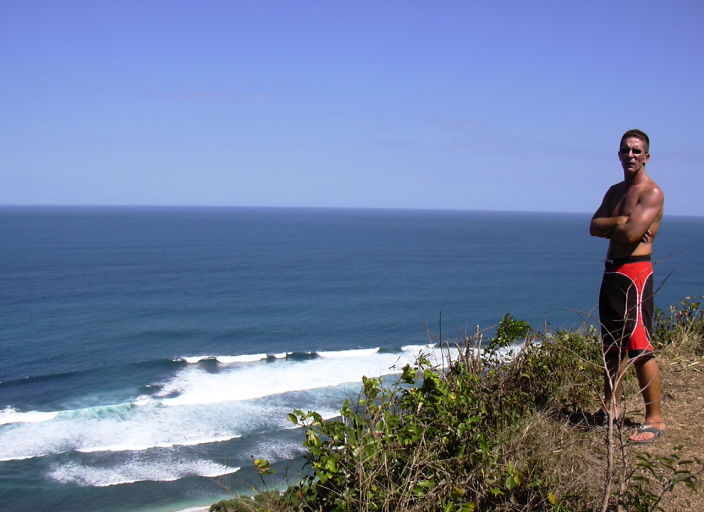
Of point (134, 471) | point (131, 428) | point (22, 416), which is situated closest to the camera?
point (134, 471)

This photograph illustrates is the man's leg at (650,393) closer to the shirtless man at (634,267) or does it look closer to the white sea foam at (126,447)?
the shirtless man at (634,267)

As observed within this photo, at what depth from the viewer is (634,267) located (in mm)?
4438

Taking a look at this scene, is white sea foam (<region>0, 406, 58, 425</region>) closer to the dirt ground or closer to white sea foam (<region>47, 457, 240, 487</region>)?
white sea foam (<region>47, 457, 240, 487</region>)

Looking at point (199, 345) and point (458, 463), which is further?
point (199, 345)

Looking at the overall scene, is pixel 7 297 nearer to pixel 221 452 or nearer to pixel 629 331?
pixel 221 452

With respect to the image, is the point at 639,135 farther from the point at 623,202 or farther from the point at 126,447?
the point at 126,447

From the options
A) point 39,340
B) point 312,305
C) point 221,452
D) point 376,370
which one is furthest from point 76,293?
point 221,452

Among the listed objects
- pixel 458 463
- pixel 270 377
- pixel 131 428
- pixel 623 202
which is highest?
pixel 623 202

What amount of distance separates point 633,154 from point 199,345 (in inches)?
1065

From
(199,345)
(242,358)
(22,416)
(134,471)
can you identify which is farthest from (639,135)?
(199,345)

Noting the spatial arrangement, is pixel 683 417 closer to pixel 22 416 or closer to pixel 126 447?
pixel 126 447

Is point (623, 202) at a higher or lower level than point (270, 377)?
higher

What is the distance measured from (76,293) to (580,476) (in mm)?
43012

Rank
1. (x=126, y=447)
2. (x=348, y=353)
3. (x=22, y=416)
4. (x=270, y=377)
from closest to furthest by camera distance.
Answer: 1. (x=126, y=447)
2. (x=22, y=416)
3. (x=270, y=377)
4. (x=348, y=353)
